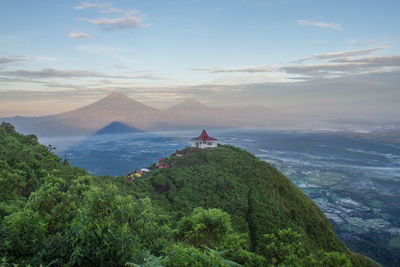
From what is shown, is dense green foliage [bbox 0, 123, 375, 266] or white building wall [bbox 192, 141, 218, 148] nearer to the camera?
dense green foliage [bbox 0, 123, 375, 266]

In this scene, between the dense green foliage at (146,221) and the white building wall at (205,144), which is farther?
the white building wall at (205,144)

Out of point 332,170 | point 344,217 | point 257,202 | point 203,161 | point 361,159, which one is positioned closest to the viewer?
point 257,202

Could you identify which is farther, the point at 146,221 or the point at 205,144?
the point at 205,144

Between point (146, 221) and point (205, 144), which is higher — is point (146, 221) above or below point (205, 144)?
above

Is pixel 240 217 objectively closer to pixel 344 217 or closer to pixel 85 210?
pixel 85 210

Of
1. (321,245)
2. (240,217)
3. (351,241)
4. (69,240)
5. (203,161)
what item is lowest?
(351,241)

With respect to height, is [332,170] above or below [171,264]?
below

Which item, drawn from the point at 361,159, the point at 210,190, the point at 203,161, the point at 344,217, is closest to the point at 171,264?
the point at 210,190

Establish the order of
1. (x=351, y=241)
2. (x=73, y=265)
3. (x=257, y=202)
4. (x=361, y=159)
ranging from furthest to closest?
(x=361, y=159) < (x=351, y=241) < (x=257, y=202) < (x=73, y=265)
